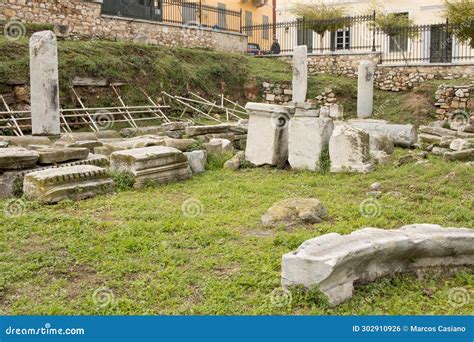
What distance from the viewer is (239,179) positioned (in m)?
9.34

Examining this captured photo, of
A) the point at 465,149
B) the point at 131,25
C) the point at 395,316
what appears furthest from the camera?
the point at 131,25

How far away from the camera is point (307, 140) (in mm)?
10086

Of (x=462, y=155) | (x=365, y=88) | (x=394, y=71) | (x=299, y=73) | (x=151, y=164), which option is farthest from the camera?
(x=394, y=71)

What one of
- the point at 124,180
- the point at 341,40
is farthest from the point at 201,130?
the point at 341,40

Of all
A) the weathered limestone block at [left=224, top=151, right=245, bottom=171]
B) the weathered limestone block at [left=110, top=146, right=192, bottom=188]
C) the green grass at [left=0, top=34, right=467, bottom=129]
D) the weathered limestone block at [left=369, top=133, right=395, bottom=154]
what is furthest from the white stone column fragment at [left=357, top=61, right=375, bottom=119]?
the weathered limestone block at [left=110, top=146, right=192, bottom=188]

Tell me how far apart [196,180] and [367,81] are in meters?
10.2

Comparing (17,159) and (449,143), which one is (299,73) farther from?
(17,159)

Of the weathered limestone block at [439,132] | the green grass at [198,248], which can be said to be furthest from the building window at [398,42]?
the green grass at [198,248]

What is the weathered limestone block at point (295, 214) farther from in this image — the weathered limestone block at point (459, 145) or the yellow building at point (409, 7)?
the yellow building at point (409, 7)

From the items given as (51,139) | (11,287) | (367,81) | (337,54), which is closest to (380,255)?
(11,287)

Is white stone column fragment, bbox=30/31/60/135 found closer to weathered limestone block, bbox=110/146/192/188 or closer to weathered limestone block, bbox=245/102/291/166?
weathered limestone block, bbox=110/146/192/188

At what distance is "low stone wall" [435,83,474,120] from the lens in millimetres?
18047

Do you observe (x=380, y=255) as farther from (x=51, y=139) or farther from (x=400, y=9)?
(x=400, y=9)

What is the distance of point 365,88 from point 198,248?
1339cm
